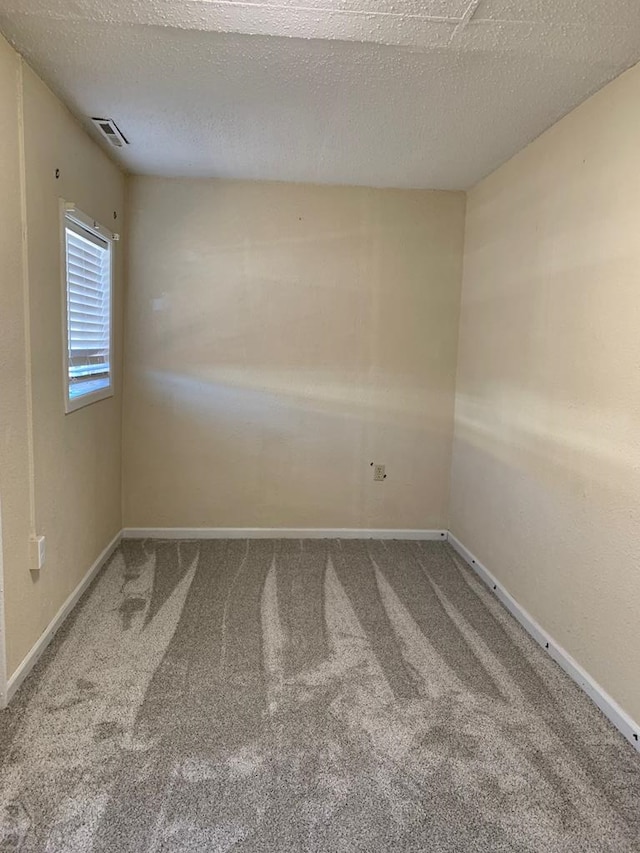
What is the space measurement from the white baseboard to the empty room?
1 centimetres

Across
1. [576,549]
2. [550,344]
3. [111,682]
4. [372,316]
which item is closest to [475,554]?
[576,549]

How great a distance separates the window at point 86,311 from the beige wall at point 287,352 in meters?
0.33

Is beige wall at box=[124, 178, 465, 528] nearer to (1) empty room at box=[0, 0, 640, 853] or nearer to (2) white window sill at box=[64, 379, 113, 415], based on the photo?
(1) empty room at box=[0, 0, 640, 853]

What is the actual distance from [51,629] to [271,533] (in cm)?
162

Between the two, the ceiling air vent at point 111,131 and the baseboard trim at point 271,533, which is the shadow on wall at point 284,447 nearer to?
the baseboard trim at point 271,533

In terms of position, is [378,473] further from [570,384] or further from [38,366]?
[38,366]

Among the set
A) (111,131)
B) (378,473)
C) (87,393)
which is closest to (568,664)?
(378,473)

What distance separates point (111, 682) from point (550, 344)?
7.69ft

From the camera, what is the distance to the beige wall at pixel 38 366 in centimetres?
187

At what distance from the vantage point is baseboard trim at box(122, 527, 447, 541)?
143 inches

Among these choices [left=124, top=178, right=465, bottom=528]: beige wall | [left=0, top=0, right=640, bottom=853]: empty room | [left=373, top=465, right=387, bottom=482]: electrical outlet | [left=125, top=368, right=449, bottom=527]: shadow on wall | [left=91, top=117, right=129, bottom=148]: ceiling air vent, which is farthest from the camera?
[left=373, top=465, right=387, bottom=482]: electrical outlet

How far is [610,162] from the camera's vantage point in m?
2.03

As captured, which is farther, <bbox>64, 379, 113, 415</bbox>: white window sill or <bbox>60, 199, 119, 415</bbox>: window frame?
<bbox>64, 379, 113, 415</bbox>: white window sill

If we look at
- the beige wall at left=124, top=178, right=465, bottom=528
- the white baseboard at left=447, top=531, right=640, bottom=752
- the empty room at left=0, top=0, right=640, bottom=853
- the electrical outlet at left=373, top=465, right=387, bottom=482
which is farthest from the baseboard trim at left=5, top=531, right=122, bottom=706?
the white baseboard at left=447, top=531, right=640, bottom=752
